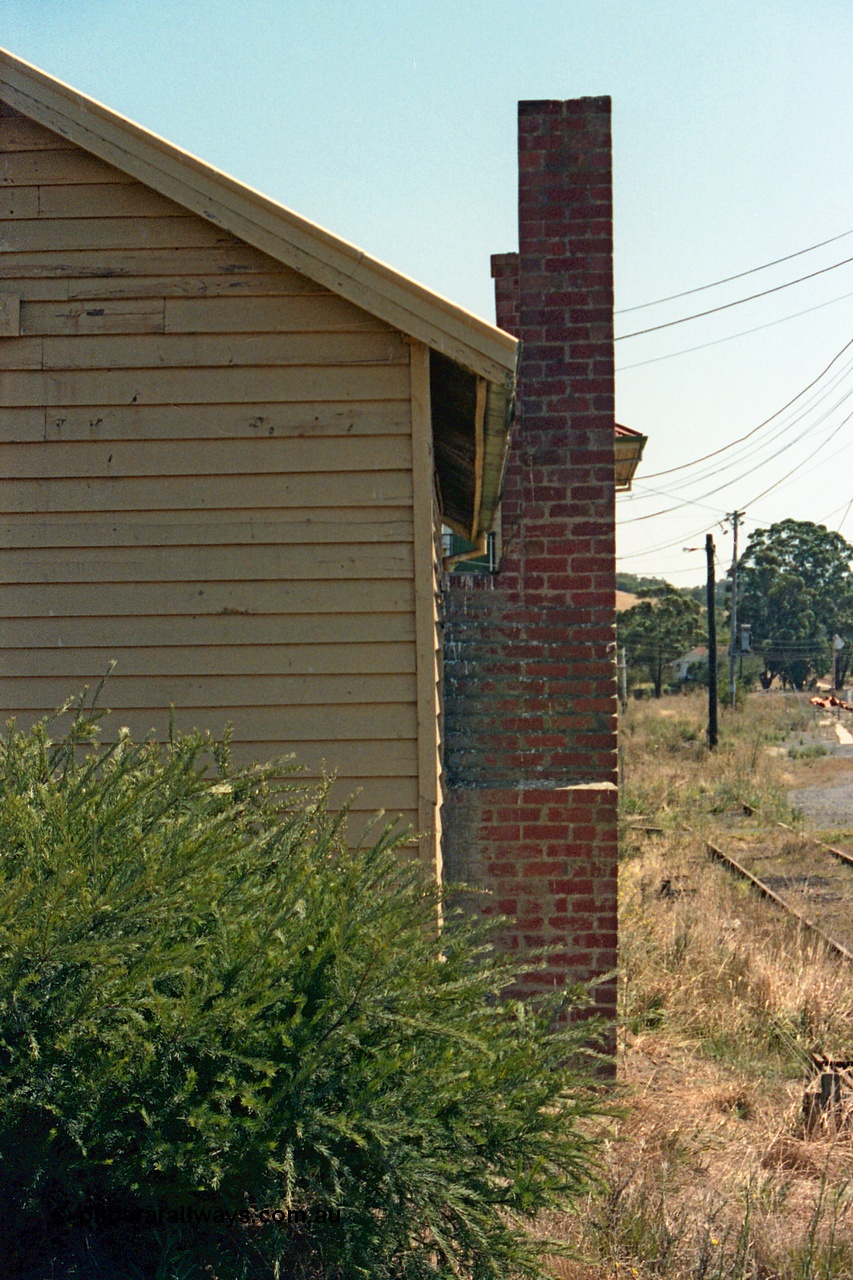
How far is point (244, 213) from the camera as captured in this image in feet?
14.8

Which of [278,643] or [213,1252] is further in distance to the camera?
[278,643]

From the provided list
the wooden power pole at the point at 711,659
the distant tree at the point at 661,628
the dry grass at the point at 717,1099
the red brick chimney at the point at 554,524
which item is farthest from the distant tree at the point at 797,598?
the red brick chimney at the point at 554,524

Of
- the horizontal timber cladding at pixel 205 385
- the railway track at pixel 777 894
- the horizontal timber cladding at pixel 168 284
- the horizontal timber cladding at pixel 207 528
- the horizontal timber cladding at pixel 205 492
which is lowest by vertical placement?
the railway track at pixel 777 894

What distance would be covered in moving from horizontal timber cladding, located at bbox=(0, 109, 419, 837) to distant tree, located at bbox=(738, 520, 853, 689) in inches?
2462

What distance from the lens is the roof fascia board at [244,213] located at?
14.4 ft

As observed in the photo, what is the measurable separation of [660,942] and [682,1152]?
3137mm

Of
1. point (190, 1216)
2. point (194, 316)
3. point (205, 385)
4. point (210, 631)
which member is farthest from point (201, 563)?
point (190, 1216)

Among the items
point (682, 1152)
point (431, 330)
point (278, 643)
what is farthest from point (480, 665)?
point (682, 1152)

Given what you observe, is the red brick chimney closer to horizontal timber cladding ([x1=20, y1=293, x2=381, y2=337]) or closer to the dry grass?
the dry grass

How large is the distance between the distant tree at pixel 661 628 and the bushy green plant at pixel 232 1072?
192 ft

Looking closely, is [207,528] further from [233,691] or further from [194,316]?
[194,316]

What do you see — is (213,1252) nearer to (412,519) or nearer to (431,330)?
(412,519)

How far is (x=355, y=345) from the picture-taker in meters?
4.61

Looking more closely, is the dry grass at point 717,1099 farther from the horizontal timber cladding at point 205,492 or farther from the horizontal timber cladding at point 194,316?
the horizontal timber cladding at point 194,316
